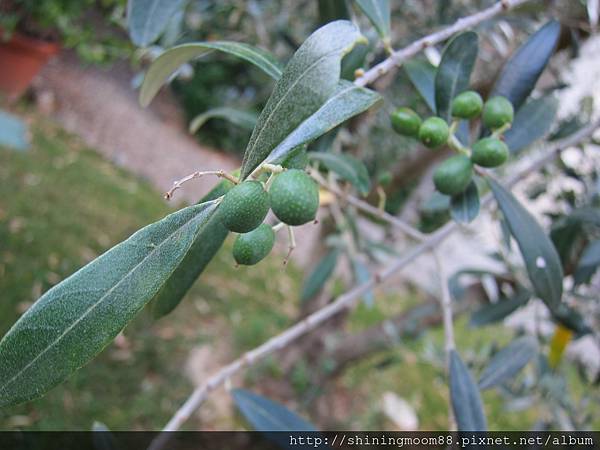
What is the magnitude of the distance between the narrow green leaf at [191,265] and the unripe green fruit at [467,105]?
330 millimetres

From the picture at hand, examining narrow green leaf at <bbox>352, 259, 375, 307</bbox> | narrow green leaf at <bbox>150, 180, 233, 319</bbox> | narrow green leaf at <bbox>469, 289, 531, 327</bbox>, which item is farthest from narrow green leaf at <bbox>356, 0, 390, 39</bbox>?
narrow green leaf at <bbox>352, 259, 375, 307</bbox>

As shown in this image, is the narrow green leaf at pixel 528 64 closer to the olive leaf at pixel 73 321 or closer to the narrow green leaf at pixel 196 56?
the narrow green leaf at pixel 196 56

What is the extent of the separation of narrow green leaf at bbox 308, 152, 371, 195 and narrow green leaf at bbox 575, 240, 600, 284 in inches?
17.2

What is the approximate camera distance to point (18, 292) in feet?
6.50

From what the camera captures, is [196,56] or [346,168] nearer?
[196,56]

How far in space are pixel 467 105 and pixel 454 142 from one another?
0.05 meters

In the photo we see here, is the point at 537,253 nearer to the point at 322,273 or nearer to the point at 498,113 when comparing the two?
the point at 498,113

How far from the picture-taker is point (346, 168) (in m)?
0.79

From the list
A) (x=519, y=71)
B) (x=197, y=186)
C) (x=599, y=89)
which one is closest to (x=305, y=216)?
(x=519, y=71)

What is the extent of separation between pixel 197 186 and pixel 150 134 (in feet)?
3.33

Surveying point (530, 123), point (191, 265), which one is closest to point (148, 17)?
point (191, 265)

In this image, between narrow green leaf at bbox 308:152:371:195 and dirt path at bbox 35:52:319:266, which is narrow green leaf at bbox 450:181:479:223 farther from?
Answer: dirt path at bbox 35:52:319:266

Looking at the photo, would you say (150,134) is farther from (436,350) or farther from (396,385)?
(436,350)

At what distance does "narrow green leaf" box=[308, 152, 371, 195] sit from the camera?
0.78m
